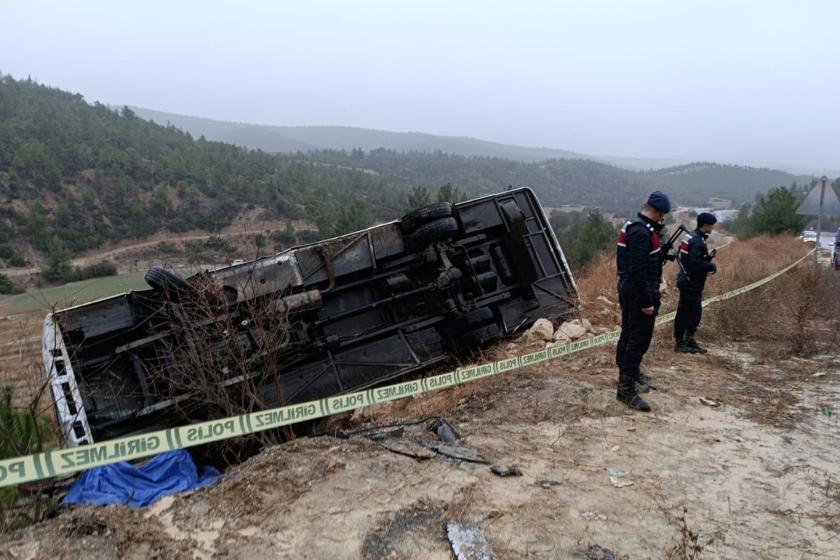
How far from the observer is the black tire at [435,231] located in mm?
6727

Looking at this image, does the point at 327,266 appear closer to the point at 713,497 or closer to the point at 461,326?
the point at 461,326

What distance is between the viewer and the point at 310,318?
20.9 ft

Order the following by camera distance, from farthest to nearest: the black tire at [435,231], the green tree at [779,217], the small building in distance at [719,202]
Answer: the small building in distance at [719,202] → the green tree at [779,217] → the black tire at [435,231]

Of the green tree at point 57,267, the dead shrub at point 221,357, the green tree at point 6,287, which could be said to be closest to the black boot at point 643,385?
the dead shrub at point 221,357

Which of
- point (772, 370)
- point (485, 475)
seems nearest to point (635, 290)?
point (485, 475)

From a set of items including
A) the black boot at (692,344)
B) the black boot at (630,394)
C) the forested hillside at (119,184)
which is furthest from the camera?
the forested hillside at (119,184)

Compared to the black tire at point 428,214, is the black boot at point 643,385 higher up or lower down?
lower down

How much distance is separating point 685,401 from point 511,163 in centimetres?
13296

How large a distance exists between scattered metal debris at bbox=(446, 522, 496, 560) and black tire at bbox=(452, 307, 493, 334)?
4081mm

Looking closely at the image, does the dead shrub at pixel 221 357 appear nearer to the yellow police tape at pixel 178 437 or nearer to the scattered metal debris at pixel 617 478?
the yellow police tape at pixel 178 437

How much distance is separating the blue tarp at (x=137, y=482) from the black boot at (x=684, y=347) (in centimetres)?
530

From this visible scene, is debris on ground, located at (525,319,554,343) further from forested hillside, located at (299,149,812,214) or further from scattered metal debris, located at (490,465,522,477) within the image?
forested hillside, located at (299,149,812,214)

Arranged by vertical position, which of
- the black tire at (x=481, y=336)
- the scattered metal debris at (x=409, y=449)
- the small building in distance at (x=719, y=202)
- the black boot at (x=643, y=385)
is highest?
the scattered metal debris at (x=409, y=449)

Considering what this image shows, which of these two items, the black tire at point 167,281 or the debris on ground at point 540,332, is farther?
the debris on ground at point 540,332
